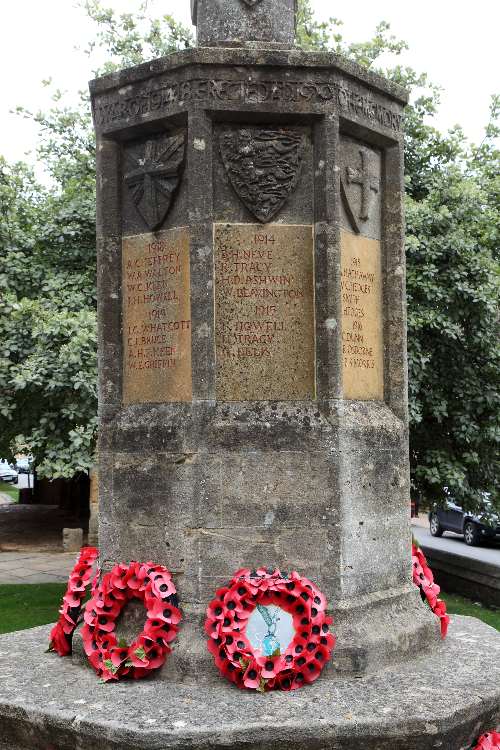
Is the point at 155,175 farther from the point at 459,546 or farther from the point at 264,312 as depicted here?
the point at 459,546

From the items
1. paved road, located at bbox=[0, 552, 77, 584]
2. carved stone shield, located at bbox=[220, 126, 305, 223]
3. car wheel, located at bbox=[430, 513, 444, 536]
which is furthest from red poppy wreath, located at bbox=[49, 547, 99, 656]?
car wheel, located at bbox=[430, 513, 444, 536]

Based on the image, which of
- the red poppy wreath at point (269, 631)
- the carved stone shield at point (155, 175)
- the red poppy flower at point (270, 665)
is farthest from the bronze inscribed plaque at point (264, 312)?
the red poppy flower at point (270, 665)

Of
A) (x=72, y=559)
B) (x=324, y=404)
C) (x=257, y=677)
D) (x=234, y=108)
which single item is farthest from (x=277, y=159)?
(x=72, y=559)

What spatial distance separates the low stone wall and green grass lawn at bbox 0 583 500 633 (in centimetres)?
15

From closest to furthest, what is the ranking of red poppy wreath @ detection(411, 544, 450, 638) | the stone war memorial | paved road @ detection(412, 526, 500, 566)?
the stone war memorial → red poppy wreath @ detection(411, 544, 450, 638) → paved road @ detection(412, 526, 500, 566)

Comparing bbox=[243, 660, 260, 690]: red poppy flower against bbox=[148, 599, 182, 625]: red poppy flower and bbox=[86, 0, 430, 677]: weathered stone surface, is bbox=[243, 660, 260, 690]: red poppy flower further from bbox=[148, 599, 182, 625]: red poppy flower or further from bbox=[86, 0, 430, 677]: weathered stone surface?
bbox=[148, 599, 182, 625]: red poppy flower

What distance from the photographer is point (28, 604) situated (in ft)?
32.3

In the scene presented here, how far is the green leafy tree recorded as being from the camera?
30.5ft

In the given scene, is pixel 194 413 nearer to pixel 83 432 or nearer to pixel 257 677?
pixel 257 677

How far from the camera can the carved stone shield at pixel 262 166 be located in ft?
14.8

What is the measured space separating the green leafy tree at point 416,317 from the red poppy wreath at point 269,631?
511 cm

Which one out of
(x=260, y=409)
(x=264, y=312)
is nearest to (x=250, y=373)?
(x=260, y=409)

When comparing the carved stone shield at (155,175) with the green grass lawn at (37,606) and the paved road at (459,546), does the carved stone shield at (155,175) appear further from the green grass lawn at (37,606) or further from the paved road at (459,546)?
the paved road at (459,546)

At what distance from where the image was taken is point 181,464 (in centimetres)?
441
